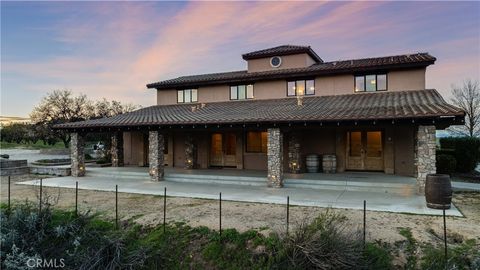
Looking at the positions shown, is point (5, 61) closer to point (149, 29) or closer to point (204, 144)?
point (149, 29)

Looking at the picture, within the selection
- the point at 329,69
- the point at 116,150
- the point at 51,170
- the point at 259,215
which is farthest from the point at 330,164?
the point at 51,170

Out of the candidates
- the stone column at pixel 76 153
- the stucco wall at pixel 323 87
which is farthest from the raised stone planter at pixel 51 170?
the stucco wall at pixel 323 87

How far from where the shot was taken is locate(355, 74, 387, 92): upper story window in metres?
14.7

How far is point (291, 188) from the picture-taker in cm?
1183

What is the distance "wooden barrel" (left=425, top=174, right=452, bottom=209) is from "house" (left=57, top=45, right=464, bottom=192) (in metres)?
1.76

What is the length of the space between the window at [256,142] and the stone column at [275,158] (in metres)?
3.83

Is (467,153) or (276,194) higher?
(467,153)

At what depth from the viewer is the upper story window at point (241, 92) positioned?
1730 centimetres

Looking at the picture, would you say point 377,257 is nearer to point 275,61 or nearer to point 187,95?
point 275,61

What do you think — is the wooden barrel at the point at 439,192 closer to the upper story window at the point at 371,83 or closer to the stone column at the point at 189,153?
the upper story window at the point at 371,83

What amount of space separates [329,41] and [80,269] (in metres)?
20.8

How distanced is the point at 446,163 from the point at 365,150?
16.3 ft

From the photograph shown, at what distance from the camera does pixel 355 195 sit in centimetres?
1049

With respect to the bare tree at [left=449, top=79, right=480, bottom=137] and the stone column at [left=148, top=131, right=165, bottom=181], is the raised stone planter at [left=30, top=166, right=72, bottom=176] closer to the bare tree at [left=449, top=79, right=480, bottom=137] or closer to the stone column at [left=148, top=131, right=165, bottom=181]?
the stone column at [left=148, top=131, right=165, bottom=181]
